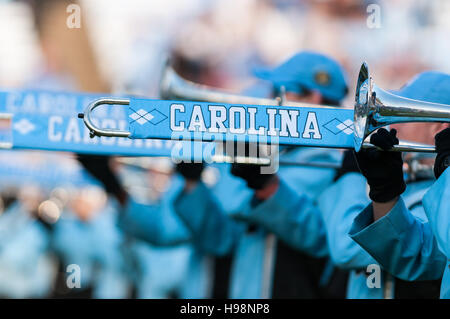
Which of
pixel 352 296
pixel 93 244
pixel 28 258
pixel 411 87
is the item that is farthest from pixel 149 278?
pixel 411 87

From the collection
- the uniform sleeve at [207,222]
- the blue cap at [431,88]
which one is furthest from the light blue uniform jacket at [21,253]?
the blue cap at [431,88]

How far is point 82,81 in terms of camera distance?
1179cm

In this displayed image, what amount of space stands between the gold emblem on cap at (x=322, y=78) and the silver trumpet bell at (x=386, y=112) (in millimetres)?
1812

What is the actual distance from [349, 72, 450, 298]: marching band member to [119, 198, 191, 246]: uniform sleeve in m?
2.88

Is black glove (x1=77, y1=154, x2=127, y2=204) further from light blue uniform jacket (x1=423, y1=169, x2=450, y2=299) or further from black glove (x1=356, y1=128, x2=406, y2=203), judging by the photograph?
light blue uniform jacket (x1=423, y1=169, x2=450, y2=299)

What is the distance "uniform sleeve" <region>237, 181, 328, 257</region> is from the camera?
4258 millimetres

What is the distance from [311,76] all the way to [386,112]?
1882 millimetres

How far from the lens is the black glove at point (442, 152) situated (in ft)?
9.59

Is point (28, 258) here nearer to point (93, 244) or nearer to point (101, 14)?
point (93, 244)

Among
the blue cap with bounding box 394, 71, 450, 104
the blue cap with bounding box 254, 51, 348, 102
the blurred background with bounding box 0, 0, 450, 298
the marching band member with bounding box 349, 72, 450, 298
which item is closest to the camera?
the marching band member with bounding box 349, 72, 450, 298

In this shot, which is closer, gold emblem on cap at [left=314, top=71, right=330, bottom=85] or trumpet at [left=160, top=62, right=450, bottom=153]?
trumpet at [left=160, top=62, right=450, bottom=153]

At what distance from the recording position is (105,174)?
568 cm

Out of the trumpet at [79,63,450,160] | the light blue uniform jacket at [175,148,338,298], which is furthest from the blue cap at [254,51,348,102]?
the trumpet at [79,63,450,160]

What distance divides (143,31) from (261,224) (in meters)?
9.57
